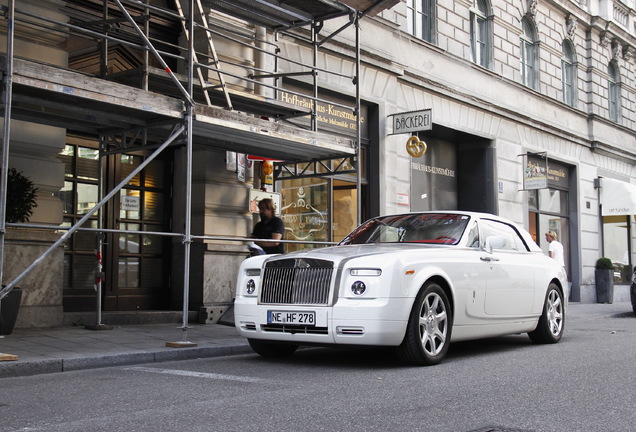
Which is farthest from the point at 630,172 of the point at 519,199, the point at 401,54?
the point at 401,54

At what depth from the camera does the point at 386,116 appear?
1577cm

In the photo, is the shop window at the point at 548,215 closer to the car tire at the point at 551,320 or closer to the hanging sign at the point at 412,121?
the hanging sign at the point at 412,121

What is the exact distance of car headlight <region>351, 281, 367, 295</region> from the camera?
6.79 meters

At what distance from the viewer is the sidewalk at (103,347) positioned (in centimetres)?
691

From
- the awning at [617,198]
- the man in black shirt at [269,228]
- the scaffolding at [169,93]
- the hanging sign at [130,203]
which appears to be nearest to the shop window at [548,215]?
the awning at [617,198]

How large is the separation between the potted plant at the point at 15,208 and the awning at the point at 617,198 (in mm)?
20163

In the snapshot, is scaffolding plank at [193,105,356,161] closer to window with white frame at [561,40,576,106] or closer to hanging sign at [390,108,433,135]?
hanging sign at [390,108,433,135]

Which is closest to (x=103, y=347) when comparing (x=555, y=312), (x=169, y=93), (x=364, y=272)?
(x=364, y=272)

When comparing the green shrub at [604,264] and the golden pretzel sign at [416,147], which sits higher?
the golden pretzel sign at [416,147]

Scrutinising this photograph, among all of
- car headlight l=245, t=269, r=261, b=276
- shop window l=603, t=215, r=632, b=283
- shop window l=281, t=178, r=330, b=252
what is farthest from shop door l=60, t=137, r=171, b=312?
shop window l=603, t=215, r=632, b=283

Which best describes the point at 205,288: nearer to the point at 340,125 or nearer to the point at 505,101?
the point at 340,125

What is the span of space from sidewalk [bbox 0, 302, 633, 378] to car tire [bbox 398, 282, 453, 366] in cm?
238

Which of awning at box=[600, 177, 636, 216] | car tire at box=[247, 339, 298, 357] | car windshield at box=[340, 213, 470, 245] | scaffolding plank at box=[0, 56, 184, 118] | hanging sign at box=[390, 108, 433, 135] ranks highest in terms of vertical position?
hanging sign at box=[390, 108, 433, 135]

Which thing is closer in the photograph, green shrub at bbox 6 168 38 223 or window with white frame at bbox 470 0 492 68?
green shrub at bbox 6 168 38 223
